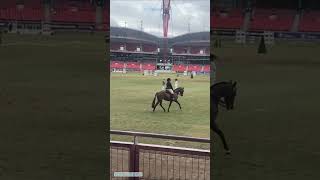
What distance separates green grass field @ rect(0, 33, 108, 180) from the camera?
5.92 m

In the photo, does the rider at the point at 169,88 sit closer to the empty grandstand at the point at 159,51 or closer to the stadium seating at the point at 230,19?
the empty grandstand at the point at 159,51

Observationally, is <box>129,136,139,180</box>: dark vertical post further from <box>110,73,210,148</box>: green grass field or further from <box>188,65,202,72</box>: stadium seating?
<box>188,65,202,72</box>: stadium seating

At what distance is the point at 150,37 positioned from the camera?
4035mm

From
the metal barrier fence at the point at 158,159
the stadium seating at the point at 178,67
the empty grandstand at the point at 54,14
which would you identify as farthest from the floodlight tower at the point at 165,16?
the empty grandstand at the point at 54,14

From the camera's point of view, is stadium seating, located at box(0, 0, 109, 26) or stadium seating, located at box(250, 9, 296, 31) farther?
stadium seating, located at box(250, 9, 296, 31)

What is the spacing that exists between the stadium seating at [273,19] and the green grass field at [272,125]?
69.6ft

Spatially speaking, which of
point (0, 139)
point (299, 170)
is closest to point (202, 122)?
point (299, 170)

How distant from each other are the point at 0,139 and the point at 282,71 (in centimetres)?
1276

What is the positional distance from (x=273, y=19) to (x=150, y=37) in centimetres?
3724

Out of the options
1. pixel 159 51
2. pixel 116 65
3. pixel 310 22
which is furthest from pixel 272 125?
pixel 310 22

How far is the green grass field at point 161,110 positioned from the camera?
4.06 m

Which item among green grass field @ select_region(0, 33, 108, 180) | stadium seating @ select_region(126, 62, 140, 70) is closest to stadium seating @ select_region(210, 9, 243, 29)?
green grass field @ select_region(0, 33, 108, 180)

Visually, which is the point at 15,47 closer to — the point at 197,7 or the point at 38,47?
the point at 38,47

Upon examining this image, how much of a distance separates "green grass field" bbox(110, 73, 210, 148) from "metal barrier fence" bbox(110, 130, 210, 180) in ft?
0.40
